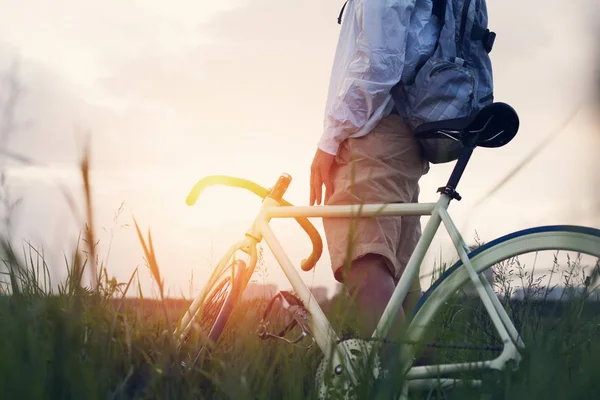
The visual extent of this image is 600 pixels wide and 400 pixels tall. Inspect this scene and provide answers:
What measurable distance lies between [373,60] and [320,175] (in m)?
0.54

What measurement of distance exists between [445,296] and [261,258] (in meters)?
1.01

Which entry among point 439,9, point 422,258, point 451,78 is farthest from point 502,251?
point 439,9

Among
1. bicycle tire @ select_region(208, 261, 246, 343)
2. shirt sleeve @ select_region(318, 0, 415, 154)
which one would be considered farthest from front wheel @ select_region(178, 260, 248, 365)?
shirt sleeve @ select_region(318, 0, 415, 154)

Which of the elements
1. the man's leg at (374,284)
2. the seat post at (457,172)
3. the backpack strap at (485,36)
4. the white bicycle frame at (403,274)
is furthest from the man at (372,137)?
the seat post at (457,172)

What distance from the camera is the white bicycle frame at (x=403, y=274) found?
198 cm

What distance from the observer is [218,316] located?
8.85 feet

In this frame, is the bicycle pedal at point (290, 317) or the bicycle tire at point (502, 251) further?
the bicycle pedal at point (290, 317)

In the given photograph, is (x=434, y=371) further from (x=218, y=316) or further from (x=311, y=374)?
(x=218, y=316)

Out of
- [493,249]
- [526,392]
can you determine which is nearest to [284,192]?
[493,249]

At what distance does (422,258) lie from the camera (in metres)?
2.37

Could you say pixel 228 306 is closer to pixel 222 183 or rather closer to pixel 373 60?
pixel 222 183

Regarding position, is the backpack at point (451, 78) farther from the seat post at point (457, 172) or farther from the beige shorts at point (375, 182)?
the seat post at point (457, 172)

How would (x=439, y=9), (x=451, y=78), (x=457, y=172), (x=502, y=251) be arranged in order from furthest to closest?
1. (x=439, y=9)
2. (x=451, y=78)
3. (x=457, y=172)
4. (x=502, y=251)

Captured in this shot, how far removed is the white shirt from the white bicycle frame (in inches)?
13.2
